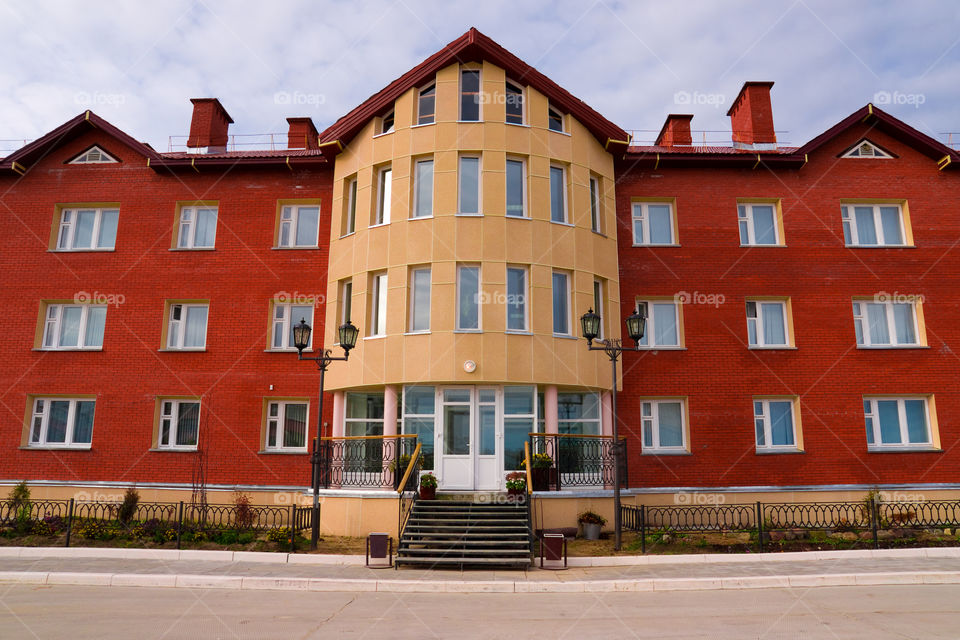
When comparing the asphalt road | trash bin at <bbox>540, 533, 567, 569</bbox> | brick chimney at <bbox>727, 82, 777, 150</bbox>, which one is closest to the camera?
the asphalt road

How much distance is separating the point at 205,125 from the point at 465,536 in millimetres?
16629

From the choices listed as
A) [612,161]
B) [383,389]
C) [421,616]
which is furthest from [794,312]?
[421,616]

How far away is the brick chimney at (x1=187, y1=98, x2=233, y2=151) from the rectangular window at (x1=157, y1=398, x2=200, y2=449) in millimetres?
8734

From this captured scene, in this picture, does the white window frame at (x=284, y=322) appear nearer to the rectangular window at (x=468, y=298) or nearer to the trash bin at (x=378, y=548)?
the rectangular window at (x=468, y=298)

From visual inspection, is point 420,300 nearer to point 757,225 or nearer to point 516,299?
point 516,299

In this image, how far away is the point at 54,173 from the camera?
20.5 metres

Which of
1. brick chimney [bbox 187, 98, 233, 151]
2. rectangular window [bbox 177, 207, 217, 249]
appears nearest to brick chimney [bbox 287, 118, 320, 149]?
brick chimney [bbox 187, 98, 233, 151]

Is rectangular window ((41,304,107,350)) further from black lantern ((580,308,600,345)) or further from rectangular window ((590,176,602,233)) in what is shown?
rectangular window ((590,176,602,233))

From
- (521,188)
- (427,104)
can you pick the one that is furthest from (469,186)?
(427,104)

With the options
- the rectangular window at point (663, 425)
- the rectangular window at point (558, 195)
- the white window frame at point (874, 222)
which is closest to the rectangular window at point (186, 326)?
the rectangular window at point (558, 195)

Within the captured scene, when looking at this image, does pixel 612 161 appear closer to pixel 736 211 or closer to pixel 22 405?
pixel 736 211

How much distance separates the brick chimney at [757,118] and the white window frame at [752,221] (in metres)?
2.53

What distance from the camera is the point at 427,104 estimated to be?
17984 mm

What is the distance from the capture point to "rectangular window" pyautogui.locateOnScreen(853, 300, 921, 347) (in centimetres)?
1933
